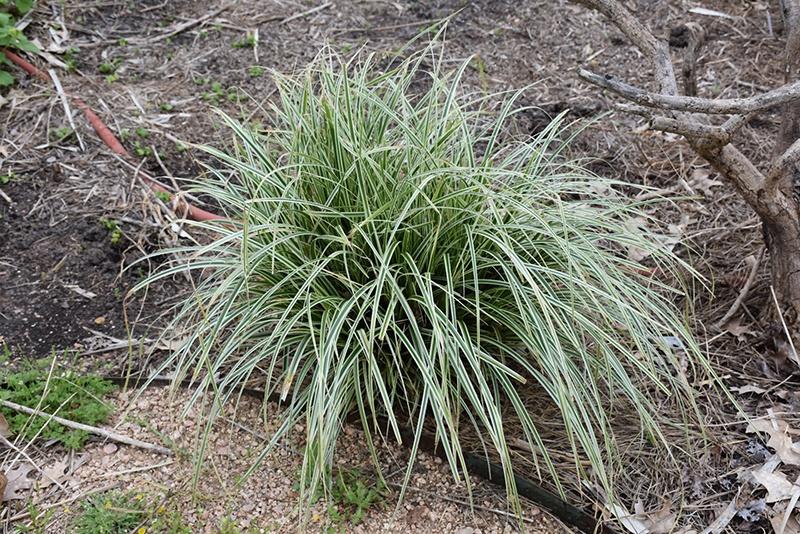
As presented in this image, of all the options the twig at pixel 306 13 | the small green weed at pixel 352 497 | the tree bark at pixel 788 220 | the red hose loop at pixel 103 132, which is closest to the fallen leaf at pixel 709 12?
the tree bark at pixel 788 220

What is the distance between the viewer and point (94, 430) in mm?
2371

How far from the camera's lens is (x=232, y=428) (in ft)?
7.80

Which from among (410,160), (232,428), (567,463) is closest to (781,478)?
(567,463)

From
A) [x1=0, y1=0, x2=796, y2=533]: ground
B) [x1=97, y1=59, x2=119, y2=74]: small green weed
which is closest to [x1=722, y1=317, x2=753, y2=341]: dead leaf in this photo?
[x1=0, y1=0, x2=796, y2=533]: ground

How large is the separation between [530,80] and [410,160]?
183cm

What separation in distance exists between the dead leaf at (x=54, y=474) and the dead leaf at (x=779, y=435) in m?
2.08

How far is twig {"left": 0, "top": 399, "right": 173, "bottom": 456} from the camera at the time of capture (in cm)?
236

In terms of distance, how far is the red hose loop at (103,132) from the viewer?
10.2 ft

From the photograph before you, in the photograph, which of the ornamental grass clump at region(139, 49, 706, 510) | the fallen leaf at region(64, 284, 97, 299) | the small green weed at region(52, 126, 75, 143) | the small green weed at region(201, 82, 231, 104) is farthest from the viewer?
the small green weed at region(201, 82, 231, 104)

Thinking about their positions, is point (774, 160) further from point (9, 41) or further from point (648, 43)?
point (9, 41)

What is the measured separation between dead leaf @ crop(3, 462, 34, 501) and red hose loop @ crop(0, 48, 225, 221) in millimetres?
1105

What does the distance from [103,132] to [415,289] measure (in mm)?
1989

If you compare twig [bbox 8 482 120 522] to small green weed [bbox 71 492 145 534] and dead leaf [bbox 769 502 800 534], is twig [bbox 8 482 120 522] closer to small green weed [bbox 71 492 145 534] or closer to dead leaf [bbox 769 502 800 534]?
small green weed [bbox 71 492 145 534]

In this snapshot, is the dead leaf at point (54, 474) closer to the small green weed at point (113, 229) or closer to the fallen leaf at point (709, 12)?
the small green weed at point (113, 229)
